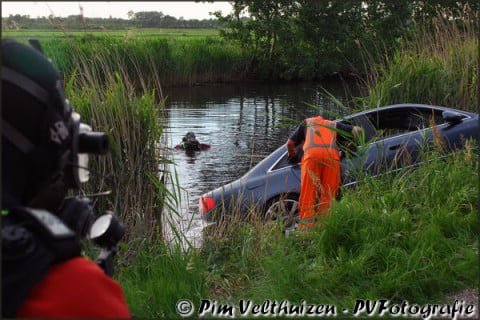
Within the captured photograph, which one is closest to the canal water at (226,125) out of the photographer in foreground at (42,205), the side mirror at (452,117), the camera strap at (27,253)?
the side mirror at (452,117)

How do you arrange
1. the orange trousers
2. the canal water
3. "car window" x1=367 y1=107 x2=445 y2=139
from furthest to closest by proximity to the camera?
1. "car window" x1=367 y1=107 x2=445 y2=139
2. the canal water
3. the orange trousers

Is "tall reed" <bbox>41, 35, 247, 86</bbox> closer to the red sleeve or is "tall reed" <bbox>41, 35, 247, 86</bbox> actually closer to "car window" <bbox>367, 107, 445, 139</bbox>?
"car window" <bbox>367, 107, 445, 139</bbox>

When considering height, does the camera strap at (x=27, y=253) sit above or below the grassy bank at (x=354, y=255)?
above

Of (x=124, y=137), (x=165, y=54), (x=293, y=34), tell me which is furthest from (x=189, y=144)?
(x=293, y=34)

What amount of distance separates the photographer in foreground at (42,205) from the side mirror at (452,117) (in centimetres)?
632

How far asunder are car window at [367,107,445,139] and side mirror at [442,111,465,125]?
438 mm

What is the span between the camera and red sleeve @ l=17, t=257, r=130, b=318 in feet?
5.44

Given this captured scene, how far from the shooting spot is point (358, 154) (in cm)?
613

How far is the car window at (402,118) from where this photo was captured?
27.6ft

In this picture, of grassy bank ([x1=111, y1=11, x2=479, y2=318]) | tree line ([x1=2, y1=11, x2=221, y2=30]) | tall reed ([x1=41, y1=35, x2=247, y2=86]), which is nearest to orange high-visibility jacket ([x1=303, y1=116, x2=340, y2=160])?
grassy bank ([x1=111, y1=11, x2=479, y2=318])

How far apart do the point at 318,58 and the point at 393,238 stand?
115 ft

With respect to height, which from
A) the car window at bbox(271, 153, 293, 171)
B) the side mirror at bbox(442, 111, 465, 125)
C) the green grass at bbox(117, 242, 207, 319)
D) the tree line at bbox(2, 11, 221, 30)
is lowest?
the green grass at bbox(117, 242, 207, 319)

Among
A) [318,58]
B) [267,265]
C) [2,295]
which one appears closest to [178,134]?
[267,265]

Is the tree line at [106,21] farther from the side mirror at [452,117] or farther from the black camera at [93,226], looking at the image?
the side mirror at [452,117]
